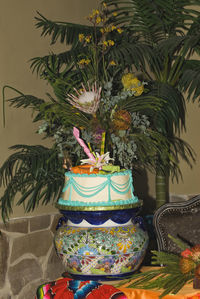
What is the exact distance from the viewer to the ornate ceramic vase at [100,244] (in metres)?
1.64

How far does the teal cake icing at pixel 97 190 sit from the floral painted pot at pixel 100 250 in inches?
3.2

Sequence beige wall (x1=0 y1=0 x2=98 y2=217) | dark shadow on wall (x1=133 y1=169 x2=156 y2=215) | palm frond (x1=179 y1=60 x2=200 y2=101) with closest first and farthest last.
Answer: palm frond (x1=179 y1=60 x2=200 y2=101)
beige wall (x1=0 y1=0 x2=98 y2=217)
dark shadow on wall (x1=133 y1=169 x2=156 y2=215)

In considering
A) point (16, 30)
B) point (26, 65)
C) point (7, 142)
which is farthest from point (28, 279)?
point (16, 30)

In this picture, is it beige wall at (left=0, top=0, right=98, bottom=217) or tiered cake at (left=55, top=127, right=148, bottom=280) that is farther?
beige wall at (left=0, top=0, right=98, bottom=217)

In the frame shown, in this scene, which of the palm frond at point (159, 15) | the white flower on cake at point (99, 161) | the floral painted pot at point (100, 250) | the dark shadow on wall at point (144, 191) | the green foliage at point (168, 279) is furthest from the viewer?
the dark shadow on wall at point (144, 191)

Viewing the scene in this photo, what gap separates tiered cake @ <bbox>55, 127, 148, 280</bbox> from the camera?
164 centimetres

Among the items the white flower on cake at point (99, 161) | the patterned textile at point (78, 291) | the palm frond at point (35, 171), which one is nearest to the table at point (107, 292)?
the patterned textile at point (78, 291)

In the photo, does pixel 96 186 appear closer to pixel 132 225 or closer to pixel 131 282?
pixel 132 225

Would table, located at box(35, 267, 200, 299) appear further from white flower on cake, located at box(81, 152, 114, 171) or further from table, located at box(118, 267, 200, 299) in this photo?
white flower on cake, located at box(81, 152, 114, 171)

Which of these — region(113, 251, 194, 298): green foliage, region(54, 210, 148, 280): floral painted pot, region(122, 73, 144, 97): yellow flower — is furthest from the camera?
region(122, 73, 144, 97): yellow flower

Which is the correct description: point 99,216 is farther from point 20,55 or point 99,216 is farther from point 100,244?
point 20,55

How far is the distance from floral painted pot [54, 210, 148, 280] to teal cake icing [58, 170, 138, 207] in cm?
8

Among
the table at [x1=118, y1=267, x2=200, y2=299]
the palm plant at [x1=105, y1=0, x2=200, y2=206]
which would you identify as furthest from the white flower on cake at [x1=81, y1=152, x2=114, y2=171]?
the palm plant at [x1=105, y1=0, x2=200, y2=206]

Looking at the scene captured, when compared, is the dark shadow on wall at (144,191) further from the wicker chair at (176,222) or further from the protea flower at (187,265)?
the protea flower at (187,265)
